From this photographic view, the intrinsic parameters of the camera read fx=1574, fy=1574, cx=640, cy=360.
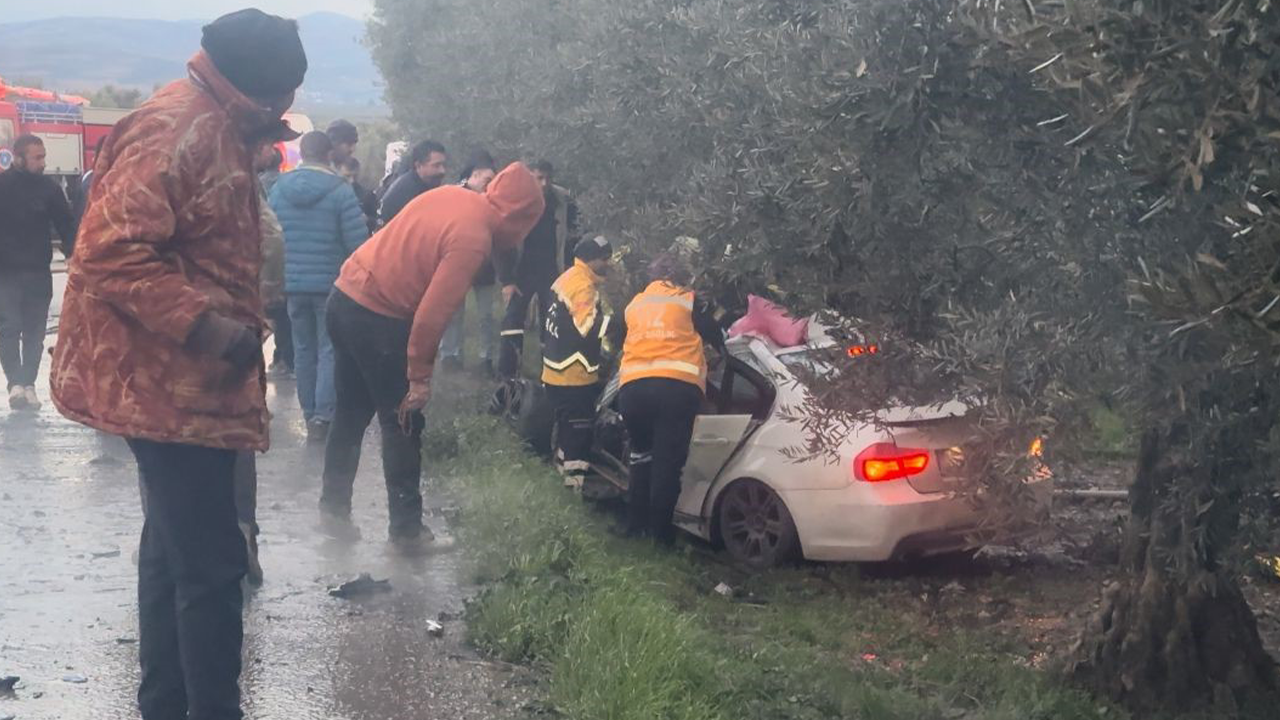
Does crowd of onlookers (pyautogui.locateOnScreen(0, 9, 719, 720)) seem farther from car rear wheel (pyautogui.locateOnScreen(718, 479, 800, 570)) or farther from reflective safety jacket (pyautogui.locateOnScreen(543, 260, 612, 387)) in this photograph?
car rear wheel (pyautogui.locateOnScreen(718, 479, 800, 570))

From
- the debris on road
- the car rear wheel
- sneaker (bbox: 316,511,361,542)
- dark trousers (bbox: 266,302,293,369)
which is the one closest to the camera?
the debris on road

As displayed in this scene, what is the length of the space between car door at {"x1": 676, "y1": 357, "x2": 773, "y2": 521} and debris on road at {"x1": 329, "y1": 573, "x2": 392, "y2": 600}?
2.32 metres

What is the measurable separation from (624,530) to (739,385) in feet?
3.40

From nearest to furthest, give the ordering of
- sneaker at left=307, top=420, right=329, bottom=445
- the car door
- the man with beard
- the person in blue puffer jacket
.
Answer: the car door
the person in blue puffer jacket
sneaker at left=307, top=420, right=329, bottom=445
the man with beard

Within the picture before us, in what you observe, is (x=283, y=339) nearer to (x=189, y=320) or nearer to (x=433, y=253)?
(x=433, y=253)

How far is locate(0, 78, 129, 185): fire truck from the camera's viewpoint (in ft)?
84.3

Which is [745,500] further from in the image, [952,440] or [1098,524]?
[1098,524]

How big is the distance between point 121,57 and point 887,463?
277 feet

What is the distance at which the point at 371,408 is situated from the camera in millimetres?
7711

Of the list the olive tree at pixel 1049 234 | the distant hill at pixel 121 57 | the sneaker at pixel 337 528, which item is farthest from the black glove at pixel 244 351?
the distant hill at pixel 121 57

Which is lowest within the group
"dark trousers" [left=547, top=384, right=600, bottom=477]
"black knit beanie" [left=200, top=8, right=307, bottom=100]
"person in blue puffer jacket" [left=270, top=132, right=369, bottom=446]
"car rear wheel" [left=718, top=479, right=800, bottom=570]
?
"car rear wheel" [left=718, top=479, right=800, bottom=570]

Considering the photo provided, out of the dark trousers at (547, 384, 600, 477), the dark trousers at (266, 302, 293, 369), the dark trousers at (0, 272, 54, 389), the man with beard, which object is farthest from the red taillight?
the dark trousers at (0, 272, 54, 389)

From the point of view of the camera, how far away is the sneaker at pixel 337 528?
25.4 feet

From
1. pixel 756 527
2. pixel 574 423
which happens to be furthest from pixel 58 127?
pixel 756 527
